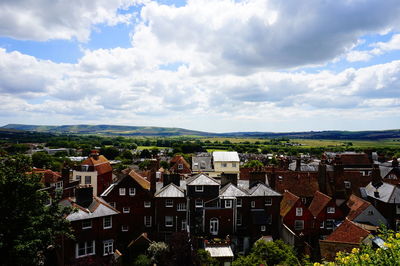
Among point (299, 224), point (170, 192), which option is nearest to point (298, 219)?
point (299, 224)

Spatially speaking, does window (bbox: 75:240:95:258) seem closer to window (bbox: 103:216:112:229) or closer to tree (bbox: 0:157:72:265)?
window (bbox: 103:216:112:229)

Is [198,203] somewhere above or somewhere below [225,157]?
below

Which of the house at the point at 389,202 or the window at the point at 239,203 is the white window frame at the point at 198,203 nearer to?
the window at the point at 239,203

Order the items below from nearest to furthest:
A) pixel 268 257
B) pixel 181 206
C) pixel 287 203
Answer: pixel 268 257 → pixel 181 206 → pixel 287 203

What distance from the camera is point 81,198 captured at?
1420 inches

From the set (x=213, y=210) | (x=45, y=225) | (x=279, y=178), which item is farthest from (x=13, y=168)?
(x=279, y=178)

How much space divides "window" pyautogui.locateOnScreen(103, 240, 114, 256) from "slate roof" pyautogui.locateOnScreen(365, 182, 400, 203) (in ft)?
151

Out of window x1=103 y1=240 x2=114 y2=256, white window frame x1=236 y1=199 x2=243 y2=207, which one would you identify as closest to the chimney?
window x1=103 y1=240 x2=114 y2=256

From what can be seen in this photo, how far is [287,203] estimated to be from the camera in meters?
45.4

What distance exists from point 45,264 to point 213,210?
71.7 ft

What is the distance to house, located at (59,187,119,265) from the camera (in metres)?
32.5

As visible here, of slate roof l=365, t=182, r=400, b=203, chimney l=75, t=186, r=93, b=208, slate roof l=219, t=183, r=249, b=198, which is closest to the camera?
chimney l=75, t=186, r=93, b=208

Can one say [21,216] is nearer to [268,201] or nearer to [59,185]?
[268,201]

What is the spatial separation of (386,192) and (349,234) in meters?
22.7
